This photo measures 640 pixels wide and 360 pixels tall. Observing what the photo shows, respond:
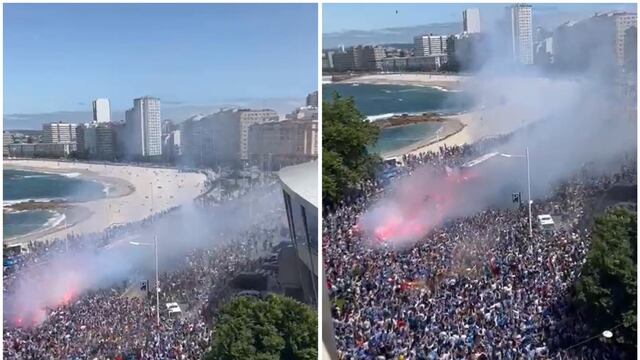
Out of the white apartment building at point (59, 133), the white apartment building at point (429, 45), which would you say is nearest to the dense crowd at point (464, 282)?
the white apartment building at point (429, 45)

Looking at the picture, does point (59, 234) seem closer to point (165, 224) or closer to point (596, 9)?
point (165, 224)

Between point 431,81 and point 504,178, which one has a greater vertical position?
point 431,81

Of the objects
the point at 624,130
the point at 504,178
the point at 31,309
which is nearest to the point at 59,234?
the point at 31,309

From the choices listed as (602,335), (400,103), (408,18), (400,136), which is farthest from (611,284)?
(408,18)

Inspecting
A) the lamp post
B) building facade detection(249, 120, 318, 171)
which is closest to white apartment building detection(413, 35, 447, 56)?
building facade detection(249, 120, 318, 171)

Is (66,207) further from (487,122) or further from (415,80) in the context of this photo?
(487,122)

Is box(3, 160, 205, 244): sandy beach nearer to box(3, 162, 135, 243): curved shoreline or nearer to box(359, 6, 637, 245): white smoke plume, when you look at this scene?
box(3, 162, 135, 243): curved shoreline
